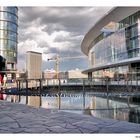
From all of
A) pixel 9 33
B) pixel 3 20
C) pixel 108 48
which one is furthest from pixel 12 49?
pixel 108 48

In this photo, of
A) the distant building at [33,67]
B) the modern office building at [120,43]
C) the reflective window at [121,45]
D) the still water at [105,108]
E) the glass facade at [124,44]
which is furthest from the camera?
the reflective window at [121,45]

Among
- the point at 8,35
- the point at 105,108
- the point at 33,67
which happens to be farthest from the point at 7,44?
the point at 105,108

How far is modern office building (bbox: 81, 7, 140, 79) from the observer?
3247 centimetres

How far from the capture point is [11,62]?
4731 cm

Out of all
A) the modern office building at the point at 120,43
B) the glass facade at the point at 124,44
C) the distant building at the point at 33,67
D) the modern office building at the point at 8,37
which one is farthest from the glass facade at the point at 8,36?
the distant building at the point at 33,67

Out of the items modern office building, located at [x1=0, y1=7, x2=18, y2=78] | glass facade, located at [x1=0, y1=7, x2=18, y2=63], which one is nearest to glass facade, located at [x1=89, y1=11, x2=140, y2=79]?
modern office building, located at [x1=0, y1=7, x2=18, y2=78]

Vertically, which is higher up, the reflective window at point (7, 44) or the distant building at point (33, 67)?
the reflective window at point (7, 44)

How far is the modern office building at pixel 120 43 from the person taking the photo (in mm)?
32469

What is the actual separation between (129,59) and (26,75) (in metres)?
14.2

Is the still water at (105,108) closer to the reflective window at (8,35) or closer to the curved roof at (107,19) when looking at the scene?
the curved roof at (107,19)

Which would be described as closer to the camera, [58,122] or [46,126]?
[46,126]

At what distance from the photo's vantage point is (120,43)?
3631 cm

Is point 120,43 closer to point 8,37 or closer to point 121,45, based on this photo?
point 121,45
